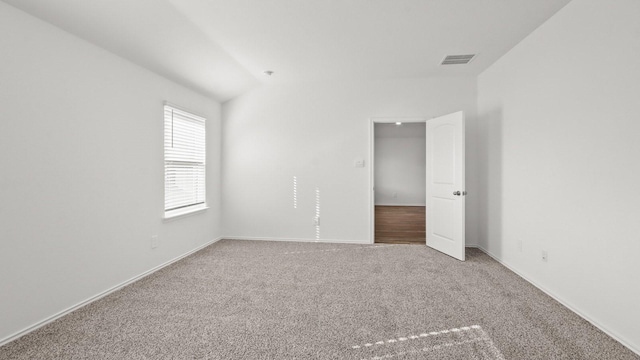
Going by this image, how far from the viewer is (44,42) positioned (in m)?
2.04

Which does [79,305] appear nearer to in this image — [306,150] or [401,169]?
[306,150]

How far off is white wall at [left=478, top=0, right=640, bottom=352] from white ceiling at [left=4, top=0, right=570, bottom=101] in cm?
38

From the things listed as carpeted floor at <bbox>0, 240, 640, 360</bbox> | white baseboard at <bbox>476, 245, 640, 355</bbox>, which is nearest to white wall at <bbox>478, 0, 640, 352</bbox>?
white baseboard at <bbox>476, 245, 640, 355</bbox>

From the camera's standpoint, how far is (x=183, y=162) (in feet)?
11.8

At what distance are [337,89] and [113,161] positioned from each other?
10.2 ft

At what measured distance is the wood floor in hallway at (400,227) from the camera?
4.48 m

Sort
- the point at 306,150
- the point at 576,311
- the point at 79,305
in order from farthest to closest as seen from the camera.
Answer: the point at 306,150 < the point at 79,305 < the point at 576,311

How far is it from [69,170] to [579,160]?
4165 millimetres

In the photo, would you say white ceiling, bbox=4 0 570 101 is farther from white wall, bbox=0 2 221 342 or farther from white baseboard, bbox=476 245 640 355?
white baseboard, bbox=476 245 640 355

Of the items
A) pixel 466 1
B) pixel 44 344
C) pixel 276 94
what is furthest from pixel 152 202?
pixel 466 1

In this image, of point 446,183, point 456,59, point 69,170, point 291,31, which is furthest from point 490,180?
point 69,170

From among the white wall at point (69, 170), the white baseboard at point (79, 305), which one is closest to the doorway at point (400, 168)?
the white baseboard at point (79, 305)

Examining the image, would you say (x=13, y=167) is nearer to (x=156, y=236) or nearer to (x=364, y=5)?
(x=156, y=236)

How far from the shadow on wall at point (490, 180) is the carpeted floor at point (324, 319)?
51 centimetres
